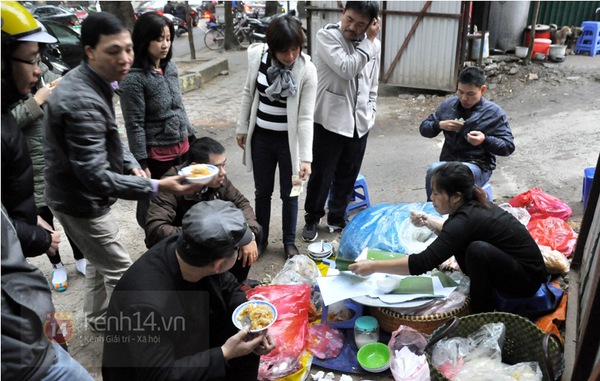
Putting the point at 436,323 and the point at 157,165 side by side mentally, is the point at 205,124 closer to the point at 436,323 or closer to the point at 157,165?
the point at 157,165

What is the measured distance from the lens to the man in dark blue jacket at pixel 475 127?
3691mm

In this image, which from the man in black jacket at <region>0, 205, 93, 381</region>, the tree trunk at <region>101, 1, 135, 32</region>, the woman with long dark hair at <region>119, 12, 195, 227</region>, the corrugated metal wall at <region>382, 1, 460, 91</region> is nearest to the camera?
the man in black jacket at <region>0, 205, 93, 381</region>

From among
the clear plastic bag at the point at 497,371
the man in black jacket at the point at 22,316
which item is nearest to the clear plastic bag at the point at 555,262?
the clear plastic bag at the point at 497,371

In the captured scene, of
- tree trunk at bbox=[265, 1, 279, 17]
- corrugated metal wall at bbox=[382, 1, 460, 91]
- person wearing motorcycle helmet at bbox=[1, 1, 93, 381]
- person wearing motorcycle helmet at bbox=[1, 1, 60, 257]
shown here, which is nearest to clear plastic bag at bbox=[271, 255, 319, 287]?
person wearing motorcycle helmet at bbox=[1, 1, 93, 381]

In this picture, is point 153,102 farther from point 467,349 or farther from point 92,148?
point 467,349

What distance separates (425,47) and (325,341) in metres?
6.57

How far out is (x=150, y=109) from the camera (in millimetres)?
3301

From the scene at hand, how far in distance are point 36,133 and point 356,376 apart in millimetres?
2718

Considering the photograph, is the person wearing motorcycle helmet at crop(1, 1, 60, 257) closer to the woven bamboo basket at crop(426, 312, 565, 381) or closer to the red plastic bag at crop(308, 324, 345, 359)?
the red plastic bag at crop(308, 324, 345, 359)

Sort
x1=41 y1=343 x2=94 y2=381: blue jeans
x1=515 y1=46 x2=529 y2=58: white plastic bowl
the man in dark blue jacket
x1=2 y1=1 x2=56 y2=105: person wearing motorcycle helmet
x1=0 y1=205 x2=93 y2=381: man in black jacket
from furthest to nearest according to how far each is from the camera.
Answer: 1. x1=515 y1=46 x2=529 y2=58: white plastic bowl
2. the man in dark blue jacket
3. x1=2 y1=1 x2=56 y2=105: person wearing motorcycle helmet
4. x1=41 y1=343 x2=94 y2=381: blue jeans
5. x1=0 y1=205 x2=93 y2=381: man in black jacket

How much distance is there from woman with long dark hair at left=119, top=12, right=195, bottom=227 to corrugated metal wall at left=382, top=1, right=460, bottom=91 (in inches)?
228

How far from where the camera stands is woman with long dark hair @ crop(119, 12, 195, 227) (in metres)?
3.16

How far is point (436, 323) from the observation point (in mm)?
2752

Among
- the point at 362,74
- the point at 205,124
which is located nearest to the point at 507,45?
the point at 205,124
